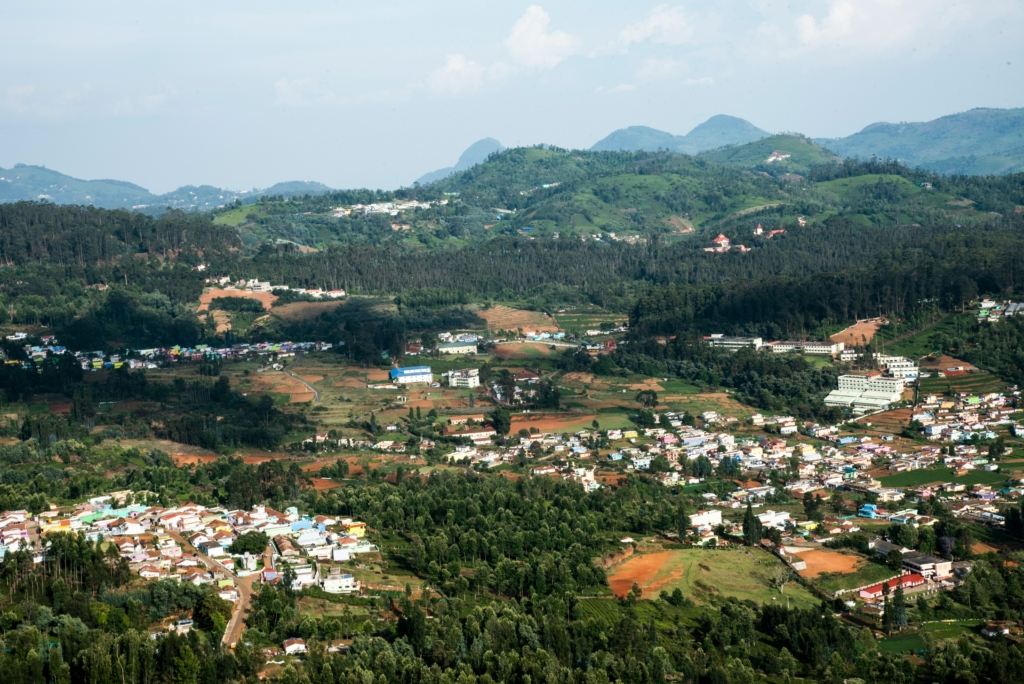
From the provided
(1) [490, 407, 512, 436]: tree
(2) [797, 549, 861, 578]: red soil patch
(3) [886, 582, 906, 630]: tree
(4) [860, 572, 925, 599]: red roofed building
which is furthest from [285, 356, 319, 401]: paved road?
(3) [886, 582, 906, 630]: tree

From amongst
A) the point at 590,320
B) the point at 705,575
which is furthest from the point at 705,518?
the point at 590,320

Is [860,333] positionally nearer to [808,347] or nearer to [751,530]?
[808,347]

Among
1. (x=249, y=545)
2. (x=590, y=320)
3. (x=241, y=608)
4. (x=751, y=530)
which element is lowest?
(x=751, y=530)

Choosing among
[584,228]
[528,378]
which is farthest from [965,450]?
[584,228]

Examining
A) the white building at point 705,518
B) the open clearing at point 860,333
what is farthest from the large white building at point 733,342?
the white building at point 705,518

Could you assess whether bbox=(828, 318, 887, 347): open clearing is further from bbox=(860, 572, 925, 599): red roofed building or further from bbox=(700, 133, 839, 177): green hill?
bbox=(700, 133, 839, 177): green hill

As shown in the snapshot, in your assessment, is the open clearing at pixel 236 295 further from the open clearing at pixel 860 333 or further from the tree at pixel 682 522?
the tree at pixel 682 522
